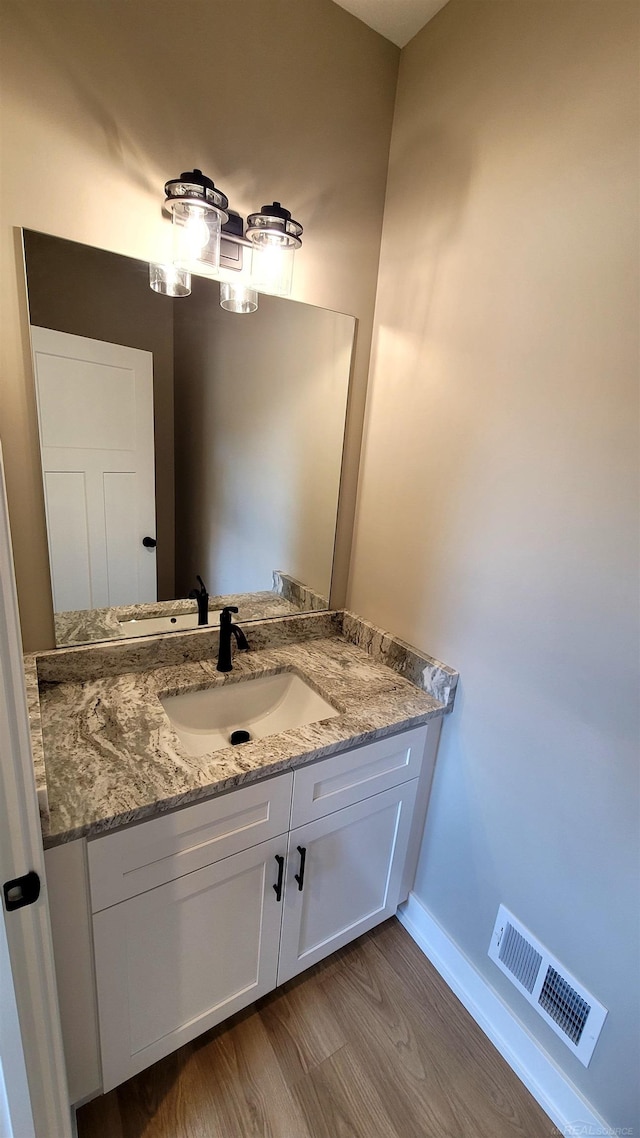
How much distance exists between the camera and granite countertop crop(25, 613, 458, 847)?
0.90m

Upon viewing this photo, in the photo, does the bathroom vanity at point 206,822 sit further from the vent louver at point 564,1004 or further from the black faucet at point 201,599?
the vent louver at point 564,1004

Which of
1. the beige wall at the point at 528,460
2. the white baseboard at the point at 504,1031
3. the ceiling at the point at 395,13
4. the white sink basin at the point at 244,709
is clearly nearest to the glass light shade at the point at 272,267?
the beige wall at the point at 528,460

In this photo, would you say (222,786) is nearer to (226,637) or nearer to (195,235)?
(226,637)

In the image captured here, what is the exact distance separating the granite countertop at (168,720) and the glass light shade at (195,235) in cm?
100

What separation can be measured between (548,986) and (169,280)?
1982mm

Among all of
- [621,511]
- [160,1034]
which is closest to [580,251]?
[621,511]

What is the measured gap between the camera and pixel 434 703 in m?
1.33

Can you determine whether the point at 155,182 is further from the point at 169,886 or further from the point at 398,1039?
the point at 398,1039

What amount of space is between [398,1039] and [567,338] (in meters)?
1.83

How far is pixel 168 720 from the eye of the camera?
3.75 feet

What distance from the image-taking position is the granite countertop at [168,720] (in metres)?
0.90

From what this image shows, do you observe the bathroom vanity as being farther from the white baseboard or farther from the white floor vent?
the white floor vent

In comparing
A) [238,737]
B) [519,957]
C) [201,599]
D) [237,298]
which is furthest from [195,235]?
[519,957]

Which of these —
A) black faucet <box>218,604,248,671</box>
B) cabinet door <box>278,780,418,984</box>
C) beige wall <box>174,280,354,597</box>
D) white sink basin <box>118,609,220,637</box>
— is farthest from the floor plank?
beige wall <box>174,280,354,597</box>
